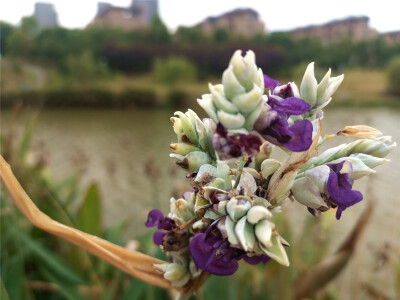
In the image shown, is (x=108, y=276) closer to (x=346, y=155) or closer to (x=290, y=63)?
(x=346, y=155)

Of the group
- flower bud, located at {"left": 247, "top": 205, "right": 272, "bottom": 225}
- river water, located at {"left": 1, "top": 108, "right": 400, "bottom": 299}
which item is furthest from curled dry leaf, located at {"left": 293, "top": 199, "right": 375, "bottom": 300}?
flower bud, located at {"left": 247, "top": 205, "right": 272, "bottom": 225}

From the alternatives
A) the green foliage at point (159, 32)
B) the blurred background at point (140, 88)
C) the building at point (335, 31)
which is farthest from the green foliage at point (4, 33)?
the building at point (335, 31)

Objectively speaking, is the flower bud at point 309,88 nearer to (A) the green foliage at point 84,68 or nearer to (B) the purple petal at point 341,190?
(B) the purple petal at point 341,190

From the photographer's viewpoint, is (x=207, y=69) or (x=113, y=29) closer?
(x=207, y=69)

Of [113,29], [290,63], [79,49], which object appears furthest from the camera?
[113,29]

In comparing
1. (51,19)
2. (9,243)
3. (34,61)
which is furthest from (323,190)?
(34,61)

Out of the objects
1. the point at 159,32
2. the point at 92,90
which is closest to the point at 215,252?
the point at 92,90

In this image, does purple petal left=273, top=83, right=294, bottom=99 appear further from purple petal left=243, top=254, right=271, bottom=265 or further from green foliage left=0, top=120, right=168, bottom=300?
green foliage left=0, top=120, right=168, bottom=300
